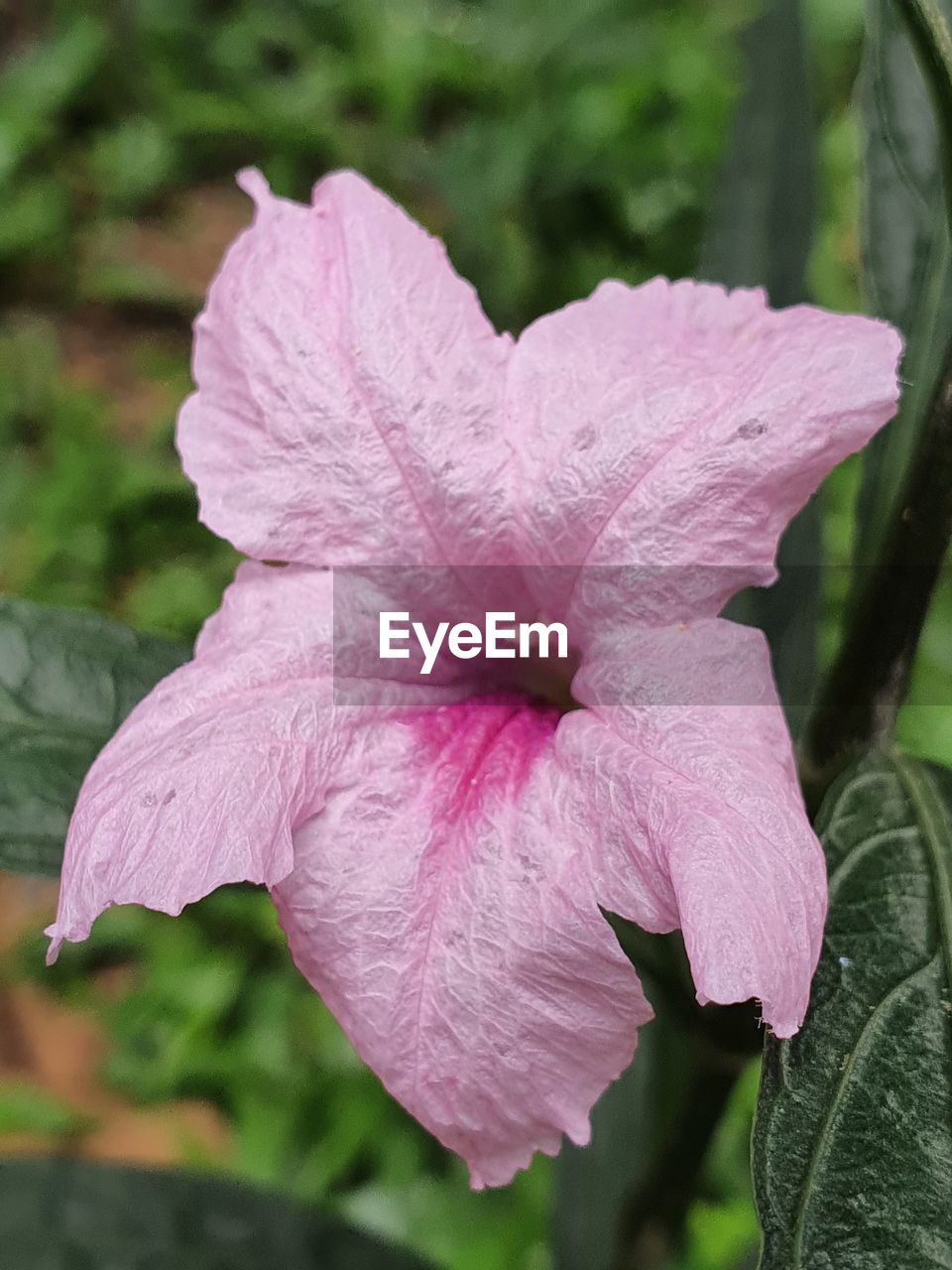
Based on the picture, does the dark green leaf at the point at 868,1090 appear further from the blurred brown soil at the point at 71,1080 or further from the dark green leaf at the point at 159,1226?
the blurred brown soil at the point at 71,1080

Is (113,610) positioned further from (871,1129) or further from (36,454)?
(871,1129)


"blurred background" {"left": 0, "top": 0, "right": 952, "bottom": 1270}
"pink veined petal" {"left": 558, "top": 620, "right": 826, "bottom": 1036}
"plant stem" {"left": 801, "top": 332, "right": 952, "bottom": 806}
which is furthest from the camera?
"blurred background" {"left": 0, "top": 0, "right": 952, "bottom": 1270}

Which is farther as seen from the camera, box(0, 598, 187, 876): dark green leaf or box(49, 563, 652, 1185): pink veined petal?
box(0, 598, 187, 876): dark green leaf

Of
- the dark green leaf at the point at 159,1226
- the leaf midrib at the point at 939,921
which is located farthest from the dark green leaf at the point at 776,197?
the dark green leaf at the point at 159,1226

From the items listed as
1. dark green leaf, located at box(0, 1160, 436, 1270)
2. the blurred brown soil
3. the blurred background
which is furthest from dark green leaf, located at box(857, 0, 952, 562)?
the blurred brown soil

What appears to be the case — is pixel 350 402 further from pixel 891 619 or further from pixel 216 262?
Answer: pixel 216 262

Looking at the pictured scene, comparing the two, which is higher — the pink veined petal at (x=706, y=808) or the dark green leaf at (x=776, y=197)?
the dark green leaf at (x=776, y=197)

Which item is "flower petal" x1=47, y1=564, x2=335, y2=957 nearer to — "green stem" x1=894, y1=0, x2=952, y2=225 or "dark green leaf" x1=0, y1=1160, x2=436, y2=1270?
"green stem" x1=894, y1=0, x2=952, y2=225
